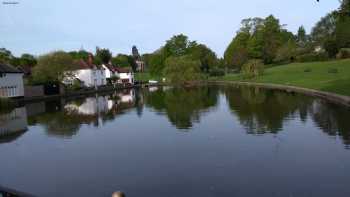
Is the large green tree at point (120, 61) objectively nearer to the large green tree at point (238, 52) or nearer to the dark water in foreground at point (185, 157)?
the large green tree at point (238, 52)

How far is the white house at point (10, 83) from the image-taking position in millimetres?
47656

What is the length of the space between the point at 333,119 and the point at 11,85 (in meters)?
40.4

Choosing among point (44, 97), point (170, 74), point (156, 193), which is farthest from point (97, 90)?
point (156, 193)

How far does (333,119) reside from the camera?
2347 centimetres

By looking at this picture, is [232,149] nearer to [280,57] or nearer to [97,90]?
[97,90]

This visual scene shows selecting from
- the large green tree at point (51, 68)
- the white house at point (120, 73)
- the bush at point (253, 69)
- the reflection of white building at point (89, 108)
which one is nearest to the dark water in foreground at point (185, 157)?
the reflection of white building at point (89, 108)

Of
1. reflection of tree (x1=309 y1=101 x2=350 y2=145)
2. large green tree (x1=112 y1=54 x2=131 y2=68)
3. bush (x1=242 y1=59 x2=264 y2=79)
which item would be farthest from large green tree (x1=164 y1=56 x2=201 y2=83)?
reflection of tree (x1=309 y1=101 x2=350 y2=145)

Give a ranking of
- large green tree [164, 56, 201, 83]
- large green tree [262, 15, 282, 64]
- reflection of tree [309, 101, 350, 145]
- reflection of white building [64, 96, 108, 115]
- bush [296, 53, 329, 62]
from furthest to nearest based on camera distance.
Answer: large green tree [262, 15, 282, 64], large green tree [164, 56, 201, 83], bush [296, 53, 329, 62], reflection of white building [64, 96, 108, 115], reflection of tree [309, 101, 350, 145]

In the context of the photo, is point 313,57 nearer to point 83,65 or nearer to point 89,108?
point 83,65

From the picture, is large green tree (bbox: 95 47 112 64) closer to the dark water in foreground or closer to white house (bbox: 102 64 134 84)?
white house (bbox: 102 64 134 84)

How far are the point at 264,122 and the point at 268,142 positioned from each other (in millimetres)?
6303

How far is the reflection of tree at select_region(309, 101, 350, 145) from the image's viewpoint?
62.6ft

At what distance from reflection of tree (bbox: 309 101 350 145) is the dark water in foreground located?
2.1 inches

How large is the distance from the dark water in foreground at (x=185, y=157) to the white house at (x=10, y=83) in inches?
939
